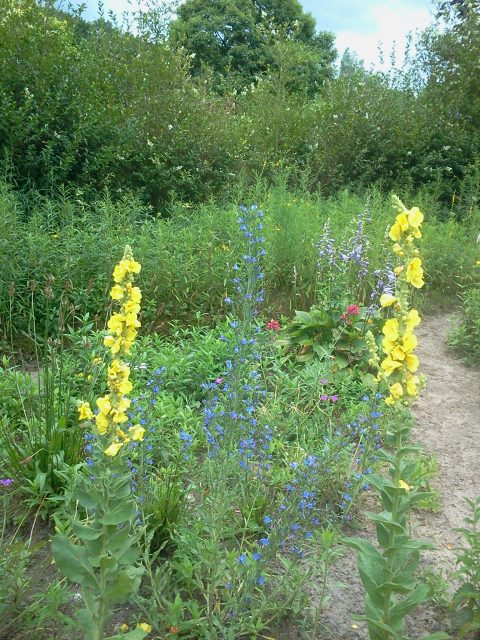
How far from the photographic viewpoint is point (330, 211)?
21.8 ft

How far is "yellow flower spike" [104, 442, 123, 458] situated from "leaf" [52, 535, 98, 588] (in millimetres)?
272

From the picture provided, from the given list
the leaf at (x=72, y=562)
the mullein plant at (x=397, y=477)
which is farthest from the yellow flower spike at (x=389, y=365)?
the leaf at (x=72, y=562)

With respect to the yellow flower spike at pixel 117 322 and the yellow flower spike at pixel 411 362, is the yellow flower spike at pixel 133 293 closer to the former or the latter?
the yellow flower spike at pixel 117 322

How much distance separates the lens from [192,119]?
8.13m

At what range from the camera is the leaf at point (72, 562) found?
5.86 ft

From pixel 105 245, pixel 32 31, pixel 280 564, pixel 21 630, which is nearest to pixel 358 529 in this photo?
pixel 280 564

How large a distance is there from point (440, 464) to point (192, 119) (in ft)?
19.5

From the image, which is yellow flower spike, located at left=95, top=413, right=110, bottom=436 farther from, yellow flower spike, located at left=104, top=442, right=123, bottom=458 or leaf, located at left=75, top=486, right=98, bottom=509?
leaf, located at left=75, top=486, right=98, bottom=509

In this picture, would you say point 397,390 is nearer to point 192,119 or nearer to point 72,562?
point 72,562

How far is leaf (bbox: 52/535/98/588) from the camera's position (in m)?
1.79

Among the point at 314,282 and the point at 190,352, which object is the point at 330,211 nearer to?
the point at 314,282

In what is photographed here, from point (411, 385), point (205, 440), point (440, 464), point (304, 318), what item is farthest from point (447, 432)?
point (411, 385)

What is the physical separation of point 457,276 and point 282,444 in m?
3.41

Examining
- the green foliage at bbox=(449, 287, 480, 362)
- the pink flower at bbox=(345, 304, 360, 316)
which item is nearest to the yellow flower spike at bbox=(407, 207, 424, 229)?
the pink flower at bbox=(345, 304, 360, 316)
